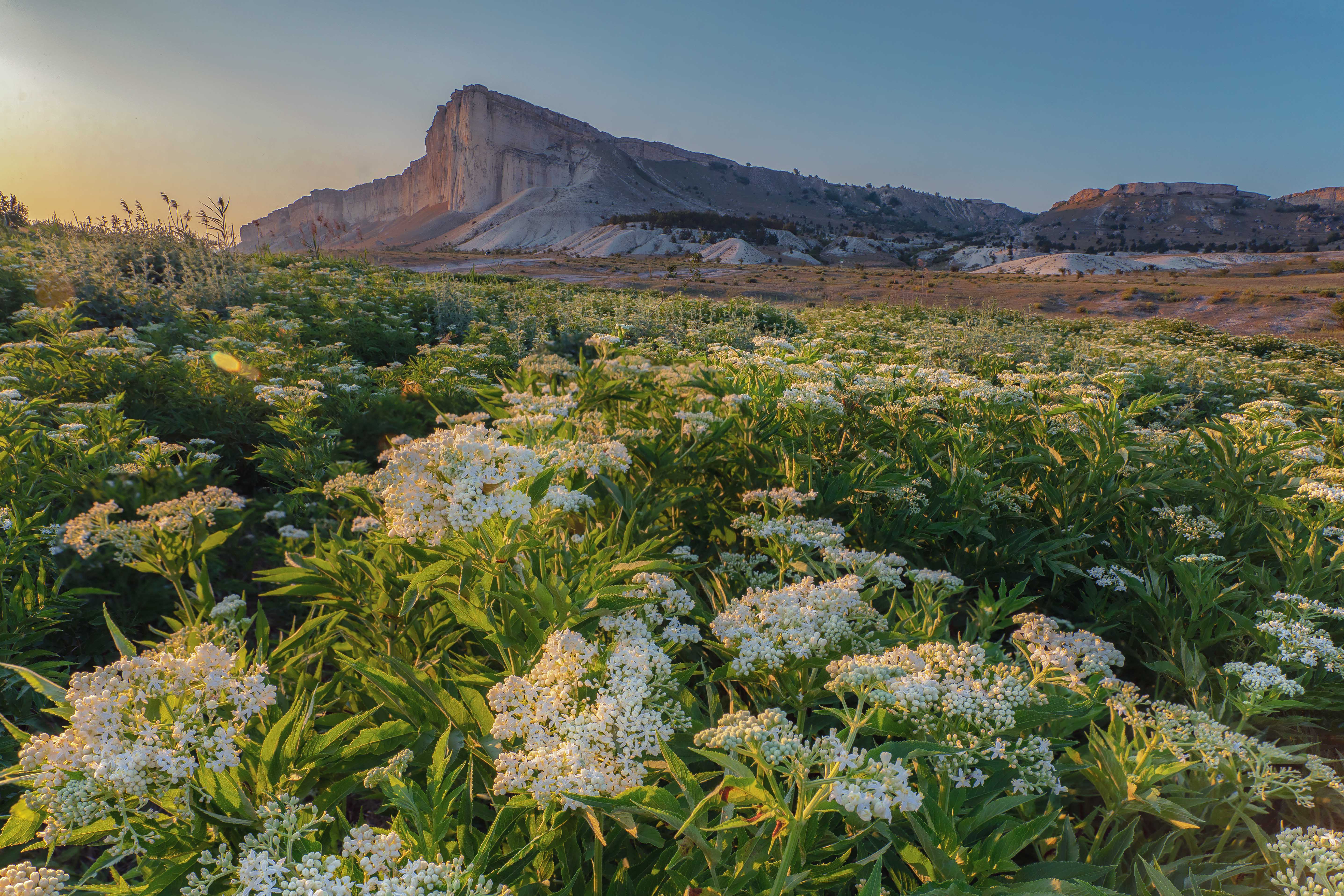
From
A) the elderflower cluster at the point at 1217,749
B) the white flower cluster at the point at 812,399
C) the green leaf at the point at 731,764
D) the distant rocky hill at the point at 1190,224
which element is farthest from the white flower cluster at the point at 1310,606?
the distant rocky hill at the point at 1190,224

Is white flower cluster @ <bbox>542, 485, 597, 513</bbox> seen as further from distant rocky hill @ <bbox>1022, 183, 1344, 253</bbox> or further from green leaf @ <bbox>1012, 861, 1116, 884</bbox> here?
distant rocky hill @ <bbox>1022, 183, 1344, 253</bbox>

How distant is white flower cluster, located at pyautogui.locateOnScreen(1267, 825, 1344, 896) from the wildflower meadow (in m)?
0.01

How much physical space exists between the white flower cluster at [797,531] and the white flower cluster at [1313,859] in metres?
1.78

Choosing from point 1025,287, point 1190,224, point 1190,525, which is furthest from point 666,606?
point 1190,224

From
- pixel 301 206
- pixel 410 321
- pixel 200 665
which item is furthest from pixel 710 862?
pixel 301 206

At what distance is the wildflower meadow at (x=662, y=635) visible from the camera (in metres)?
1.49

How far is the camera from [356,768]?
1800 millimetres

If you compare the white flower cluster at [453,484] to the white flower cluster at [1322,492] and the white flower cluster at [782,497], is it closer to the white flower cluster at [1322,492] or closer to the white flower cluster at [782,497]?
the white flower cluster at [782,497]

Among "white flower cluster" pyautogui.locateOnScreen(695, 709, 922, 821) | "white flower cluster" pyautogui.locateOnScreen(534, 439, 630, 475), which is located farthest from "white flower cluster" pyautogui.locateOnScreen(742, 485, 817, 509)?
"white flower cluster" pyautogui.locateOnScreen(695, 709, 922, 821)

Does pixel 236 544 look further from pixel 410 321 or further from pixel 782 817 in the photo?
pixel 410 321

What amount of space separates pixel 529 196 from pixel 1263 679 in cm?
14880

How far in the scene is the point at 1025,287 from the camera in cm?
4878

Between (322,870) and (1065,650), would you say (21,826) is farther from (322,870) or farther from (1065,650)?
(1065,650)

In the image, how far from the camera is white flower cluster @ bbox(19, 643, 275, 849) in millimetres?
1327
